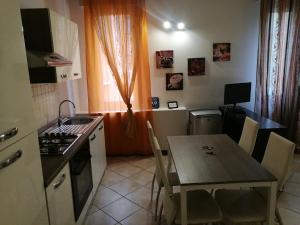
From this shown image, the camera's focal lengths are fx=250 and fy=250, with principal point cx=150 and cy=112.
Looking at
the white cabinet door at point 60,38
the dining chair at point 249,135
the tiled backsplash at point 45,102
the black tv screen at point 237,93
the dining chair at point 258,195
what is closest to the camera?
the dining chair at point 258,195

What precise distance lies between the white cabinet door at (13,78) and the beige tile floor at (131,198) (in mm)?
1608

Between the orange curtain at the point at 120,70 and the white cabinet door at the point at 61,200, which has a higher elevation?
the orange curtain at the point at 120,70

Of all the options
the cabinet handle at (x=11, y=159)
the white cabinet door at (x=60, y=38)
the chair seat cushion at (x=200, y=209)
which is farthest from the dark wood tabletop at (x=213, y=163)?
the white cabinet door at (x=60, y=38)

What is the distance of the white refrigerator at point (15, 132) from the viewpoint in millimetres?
1089

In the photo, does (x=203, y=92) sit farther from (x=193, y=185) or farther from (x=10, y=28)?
(x=10, y=28)

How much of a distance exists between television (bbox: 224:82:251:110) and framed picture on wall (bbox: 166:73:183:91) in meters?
0.75

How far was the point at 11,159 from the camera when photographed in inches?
44.7

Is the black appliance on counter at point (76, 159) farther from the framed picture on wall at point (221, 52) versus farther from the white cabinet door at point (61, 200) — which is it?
the framed picture on wall at point (221, 52)

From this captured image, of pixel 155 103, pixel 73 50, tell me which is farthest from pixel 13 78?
pixel 155 103

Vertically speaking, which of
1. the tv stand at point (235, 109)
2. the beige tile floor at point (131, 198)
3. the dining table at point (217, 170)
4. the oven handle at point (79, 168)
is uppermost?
the tv stand at point (235, 109)

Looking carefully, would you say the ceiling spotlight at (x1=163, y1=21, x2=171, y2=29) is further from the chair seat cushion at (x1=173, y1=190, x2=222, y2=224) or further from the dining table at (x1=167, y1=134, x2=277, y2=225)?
the chair seat cushion at (x1=173, y1=190, x2=222, y2=224)

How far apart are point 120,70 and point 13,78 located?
271 centimetres

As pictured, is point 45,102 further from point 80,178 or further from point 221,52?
point 221,52

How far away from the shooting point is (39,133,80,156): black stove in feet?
6.57
